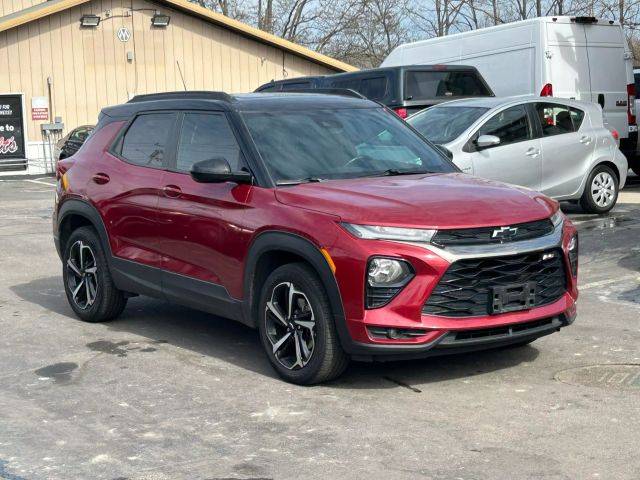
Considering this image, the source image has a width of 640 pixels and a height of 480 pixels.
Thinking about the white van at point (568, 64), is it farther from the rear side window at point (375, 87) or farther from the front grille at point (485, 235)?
the front grille at point (485, 235)

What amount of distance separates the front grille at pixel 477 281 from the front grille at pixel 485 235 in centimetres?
10

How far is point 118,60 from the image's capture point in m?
33.2

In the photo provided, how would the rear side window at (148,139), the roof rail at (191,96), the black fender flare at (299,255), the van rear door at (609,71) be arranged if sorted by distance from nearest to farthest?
the black fender flare at (299,255), the roof rail at (191,96), the rear side window at (148,139), the van rear door at (609,71)

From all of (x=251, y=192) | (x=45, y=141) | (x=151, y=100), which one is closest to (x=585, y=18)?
(x=151, y=100)

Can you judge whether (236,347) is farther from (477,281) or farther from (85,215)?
(477,281)

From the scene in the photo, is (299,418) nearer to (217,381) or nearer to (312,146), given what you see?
(217,381)

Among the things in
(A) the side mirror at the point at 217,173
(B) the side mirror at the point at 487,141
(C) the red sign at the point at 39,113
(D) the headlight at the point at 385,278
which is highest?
(C) the red sign at the point at 39,113

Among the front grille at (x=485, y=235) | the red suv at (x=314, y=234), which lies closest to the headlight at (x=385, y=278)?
the red suv at (x=314, y=234)

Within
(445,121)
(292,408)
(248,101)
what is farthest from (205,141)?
(445,121)

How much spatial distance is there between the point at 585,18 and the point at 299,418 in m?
13.5

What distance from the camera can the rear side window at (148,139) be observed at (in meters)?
7.68

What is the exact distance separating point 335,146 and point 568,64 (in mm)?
11283

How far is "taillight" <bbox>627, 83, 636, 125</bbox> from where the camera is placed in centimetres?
1800

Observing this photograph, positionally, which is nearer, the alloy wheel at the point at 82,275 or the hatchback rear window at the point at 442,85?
the alloy wheel at the point at 82,275
